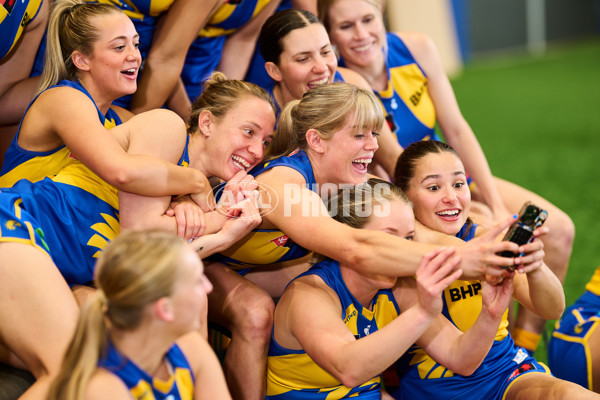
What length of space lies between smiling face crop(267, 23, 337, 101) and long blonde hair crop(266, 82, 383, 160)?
464mm

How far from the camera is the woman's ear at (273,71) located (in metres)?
3.48

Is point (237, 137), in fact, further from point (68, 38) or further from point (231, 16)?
point (231, 16)

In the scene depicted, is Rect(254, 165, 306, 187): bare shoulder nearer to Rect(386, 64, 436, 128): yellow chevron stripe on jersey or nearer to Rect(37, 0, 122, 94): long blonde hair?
Rect(37, 0, 122, 94): long blonde hair

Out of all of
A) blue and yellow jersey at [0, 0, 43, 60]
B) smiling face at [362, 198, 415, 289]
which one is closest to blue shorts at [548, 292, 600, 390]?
smiling face at [362, 198, 415, 289]

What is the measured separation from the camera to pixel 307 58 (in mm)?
3381

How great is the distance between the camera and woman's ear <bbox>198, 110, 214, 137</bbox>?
2943 millimetres

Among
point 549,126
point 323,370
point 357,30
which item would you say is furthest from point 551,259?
point 549,126

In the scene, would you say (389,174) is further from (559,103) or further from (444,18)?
(444,18)

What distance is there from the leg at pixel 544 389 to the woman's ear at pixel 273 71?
180cm

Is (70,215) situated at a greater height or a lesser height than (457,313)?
greater

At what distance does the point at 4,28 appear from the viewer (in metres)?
3.00

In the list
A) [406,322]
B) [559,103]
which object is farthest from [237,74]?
[559,103]

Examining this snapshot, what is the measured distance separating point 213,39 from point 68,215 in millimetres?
1521

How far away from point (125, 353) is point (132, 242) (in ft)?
0.99
